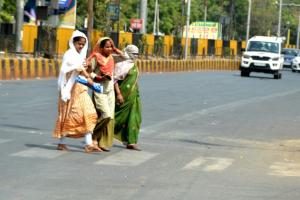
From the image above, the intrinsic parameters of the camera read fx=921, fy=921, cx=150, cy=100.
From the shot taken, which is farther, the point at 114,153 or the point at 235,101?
the point at 235,101

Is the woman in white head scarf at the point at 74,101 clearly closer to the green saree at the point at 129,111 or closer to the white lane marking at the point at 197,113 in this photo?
the green saree at the point at 129,111

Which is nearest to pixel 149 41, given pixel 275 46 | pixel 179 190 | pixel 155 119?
pixel 275 46

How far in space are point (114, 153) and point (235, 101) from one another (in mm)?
13333

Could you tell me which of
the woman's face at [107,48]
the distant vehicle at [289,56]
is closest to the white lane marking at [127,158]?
the woman's face at [107,48]

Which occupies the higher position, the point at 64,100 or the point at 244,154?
the point at 64,100

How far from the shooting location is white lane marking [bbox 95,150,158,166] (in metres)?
11.4

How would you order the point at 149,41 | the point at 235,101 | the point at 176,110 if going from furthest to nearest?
the point at 149,41
the point at 235,101
the point at 176,110

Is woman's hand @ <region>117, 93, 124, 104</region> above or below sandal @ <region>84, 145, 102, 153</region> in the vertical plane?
above

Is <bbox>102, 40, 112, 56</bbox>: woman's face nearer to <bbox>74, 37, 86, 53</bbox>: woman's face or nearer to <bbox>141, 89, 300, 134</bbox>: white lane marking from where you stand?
<bbox>74, 37, 86, 53</bbox>: woman's face

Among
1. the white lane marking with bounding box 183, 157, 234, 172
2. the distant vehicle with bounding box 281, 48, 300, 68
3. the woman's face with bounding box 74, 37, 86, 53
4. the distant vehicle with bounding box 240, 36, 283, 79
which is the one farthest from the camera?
the distant vehicle with bounding box 281, 48, 300, 68

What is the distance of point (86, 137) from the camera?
12.2 m

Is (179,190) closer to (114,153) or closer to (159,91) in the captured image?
(114,153)

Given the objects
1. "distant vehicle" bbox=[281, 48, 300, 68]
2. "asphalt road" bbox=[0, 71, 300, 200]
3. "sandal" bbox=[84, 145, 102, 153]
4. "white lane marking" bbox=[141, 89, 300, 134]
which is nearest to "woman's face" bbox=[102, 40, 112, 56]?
"sandal" bbox=[84, 145, 102, 153]

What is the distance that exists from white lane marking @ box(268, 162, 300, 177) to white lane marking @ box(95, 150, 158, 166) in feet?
5.41
